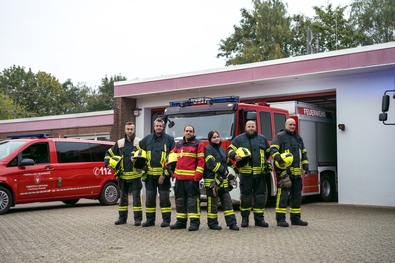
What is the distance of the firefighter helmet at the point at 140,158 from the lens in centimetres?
1041

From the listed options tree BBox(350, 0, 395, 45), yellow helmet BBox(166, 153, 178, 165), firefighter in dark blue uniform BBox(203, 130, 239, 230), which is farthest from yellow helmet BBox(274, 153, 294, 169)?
Answer: tree BBox(350, 0, 395, 45)

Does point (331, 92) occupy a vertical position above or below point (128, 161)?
above

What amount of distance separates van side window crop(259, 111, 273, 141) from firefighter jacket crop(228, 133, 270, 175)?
11.5ft

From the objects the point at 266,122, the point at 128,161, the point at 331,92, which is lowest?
the point at 128,161

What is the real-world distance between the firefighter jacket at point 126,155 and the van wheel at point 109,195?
5.09 metres

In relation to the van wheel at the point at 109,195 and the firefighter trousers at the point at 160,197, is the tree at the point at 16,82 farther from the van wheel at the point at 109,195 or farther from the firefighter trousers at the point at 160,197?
the firefighter trousers at the point at 160,197

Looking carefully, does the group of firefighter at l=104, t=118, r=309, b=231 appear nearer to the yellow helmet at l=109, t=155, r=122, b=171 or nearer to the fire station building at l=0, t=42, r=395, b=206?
the yellow helmet at l=109, t=155, r=122, b=171

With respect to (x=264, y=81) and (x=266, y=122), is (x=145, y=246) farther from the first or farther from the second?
(x=264, y=81)

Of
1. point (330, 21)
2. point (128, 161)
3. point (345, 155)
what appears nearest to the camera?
point (128, 161)

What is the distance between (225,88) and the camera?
66.8ft

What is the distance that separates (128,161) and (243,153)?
2345 mm

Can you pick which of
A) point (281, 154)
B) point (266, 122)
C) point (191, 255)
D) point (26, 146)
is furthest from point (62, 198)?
point (191, 255)

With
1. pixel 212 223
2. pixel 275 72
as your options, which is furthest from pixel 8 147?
pixel 275 72

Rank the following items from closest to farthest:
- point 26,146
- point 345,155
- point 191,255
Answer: point 191,255 → point 26,146 → point 345,155
